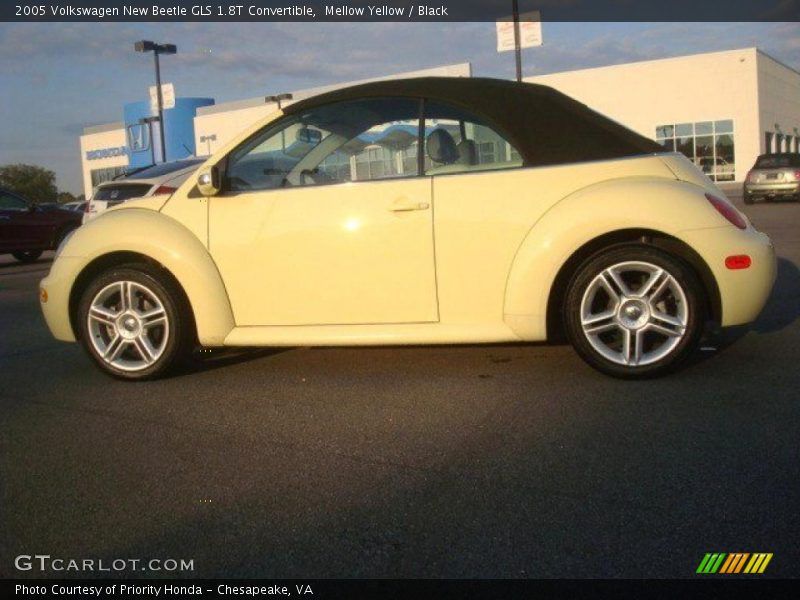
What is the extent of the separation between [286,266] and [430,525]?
2.25m

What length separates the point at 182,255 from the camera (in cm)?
485

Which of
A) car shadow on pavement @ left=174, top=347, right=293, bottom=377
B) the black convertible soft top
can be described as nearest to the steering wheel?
the black convertible soft top

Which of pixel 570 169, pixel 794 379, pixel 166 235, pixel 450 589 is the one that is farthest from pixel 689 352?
pixel 166 235

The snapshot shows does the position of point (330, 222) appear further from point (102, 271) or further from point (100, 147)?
point (100, 147)

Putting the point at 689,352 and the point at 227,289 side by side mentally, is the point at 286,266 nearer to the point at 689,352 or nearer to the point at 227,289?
the point at 227,289

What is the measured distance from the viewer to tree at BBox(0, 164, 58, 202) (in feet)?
263

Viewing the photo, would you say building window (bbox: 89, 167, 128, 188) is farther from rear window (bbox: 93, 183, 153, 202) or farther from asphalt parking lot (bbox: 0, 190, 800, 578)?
asphalt parking lot (bbox: 0, 190, 800, 578)

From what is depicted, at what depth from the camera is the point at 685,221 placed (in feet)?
14.1

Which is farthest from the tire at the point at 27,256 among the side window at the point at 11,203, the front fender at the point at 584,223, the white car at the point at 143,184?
the front fender at the point at 584,223

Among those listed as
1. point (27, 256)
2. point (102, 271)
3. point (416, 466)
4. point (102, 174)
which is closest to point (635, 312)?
point (416, 466)

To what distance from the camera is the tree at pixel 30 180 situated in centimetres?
8006

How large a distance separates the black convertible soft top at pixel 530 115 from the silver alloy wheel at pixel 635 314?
0.68 m

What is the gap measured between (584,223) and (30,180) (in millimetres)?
87047

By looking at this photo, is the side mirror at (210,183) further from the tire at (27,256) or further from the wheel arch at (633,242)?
the tire at (27,256)
